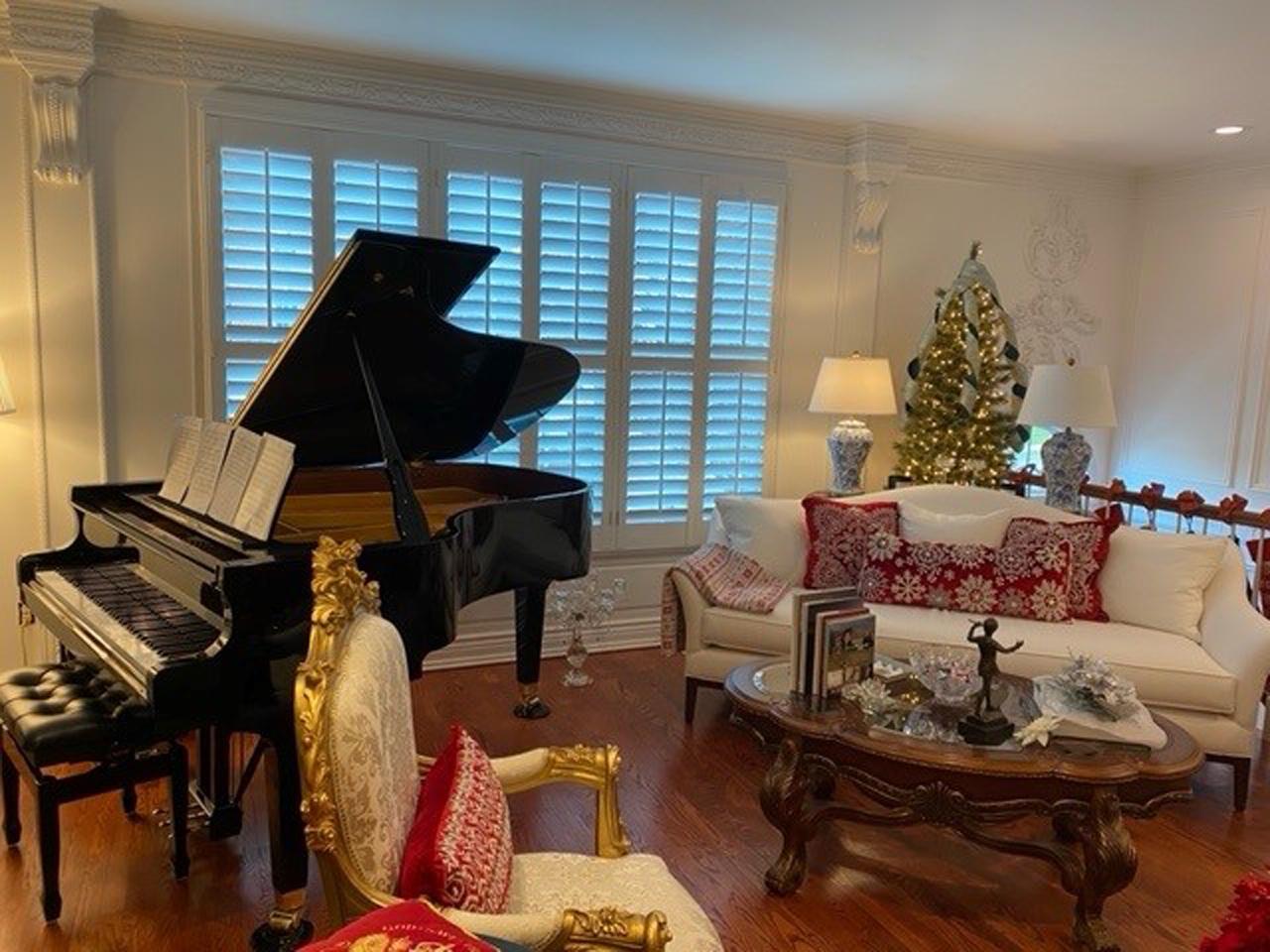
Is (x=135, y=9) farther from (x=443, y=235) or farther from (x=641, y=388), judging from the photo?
(x=641, y=388)

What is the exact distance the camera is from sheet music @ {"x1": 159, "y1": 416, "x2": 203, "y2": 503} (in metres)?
3.08

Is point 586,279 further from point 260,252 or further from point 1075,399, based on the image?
point 1075,399

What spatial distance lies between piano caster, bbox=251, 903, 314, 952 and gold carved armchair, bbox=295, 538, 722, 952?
0.65 metres

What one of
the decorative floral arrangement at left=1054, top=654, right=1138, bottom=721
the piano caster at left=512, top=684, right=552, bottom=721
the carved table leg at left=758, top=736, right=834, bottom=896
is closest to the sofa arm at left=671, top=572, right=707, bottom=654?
the piano caster at left=512, top=684, right=552, bottom=721

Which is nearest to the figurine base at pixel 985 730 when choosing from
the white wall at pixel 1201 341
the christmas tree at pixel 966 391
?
the christmas tree at pixel 966 391

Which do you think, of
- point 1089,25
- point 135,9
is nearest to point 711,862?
point 1089,25

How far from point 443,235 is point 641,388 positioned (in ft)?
4.26

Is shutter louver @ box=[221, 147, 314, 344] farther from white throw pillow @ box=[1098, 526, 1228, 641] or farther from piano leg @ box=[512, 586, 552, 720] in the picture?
white throw pillow @ box=[1098, 526, 1228, 641]

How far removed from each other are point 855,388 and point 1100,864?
289cm

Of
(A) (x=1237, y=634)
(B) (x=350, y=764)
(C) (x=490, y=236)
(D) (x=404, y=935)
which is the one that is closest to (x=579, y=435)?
(C) (x=490, y=236)

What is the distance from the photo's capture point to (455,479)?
4121 mm

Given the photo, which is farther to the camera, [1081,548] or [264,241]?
[264,241]

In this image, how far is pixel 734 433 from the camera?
5.28 meters

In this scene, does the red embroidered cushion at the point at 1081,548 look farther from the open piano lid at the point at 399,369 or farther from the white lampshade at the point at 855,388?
the open piano lid at the point at 399,369
